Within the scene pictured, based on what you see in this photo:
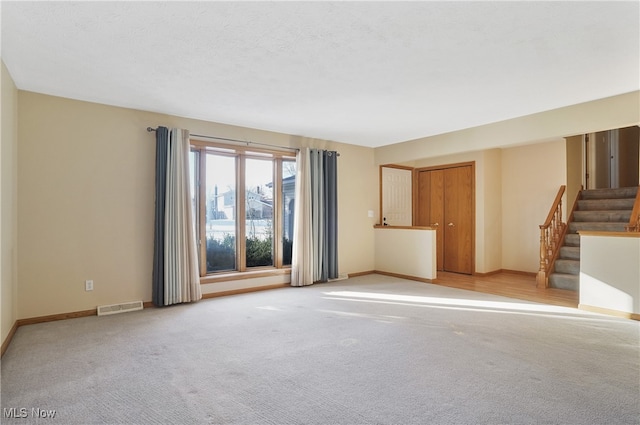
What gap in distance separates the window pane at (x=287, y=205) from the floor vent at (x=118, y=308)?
2323mm

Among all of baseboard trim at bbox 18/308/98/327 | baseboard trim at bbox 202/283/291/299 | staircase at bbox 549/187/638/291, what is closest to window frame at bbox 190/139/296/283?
baseboard trim at bbox 202/283/291/299

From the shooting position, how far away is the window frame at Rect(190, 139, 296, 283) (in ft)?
16.8

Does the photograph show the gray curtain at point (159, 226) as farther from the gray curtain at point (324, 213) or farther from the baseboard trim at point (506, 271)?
the baseboard trim at point (506, 271)

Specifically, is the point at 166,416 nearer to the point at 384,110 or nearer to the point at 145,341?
the point at 145,341

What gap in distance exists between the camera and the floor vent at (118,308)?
418cm

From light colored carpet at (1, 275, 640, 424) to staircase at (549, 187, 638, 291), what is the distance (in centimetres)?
147

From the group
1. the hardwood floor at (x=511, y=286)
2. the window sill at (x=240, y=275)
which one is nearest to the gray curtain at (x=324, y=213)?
the window sill at (x=240, y=275)

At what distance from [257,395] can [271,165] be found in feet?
13.4

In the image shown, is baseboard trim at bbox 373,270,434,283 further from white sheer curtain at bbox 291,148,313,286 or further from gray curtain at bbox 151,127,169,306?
gray curtain at bbox 151,127,169,306

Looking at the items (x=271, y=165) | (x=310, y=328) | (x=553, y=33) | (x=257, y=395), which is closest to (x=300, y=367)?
(x=257, y=395)

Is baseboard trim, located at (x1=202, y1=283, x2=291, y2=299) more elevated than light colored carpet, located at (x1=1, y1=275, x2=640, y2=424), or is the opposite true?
baseboard trim, located at (x1=202, y1=283, x2=291, y2=299)

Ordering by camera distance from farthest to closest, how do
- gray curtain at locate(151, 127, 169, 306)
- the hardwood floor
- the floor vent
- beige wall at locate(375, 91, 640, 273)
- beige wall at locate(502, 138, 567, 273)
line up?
beige wall at locate(502, 138, 567, 273) → beige wall at locate(375, 91, 640, 273) → the hardwood floor → gray curtain at locate(151, 127, 169, 306) → the floor vent

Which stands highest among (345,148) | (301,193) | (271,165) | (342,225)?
(345,148)

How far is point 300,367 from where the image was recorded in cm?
276
